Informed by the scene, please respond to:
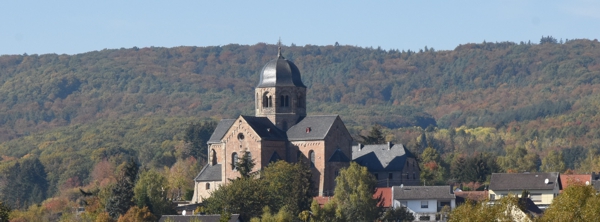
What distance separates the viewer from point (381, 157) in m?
101

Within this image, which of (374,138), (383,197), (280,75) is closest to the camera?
(383,197)

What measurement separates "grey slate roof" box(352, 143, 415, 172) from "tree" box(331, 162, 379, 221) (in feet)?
27.5

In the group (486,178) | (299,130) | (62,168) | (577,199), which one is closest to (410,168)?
(299,130)

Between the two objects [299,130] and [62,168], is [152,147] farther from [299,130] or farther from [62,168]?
[299,130]

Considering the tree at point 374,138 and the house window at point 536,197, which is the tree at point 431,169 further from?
the house window at point 536,197

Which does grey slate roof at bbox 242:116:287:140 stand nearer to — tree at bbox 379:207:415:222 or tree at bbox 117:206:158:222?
tree at bbox 379:207:415:222

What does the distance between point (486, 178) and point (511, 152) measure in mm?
45462

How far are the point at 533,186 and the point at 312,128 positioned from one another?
15.5 m

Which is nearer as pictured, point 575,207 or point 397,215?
point 575,207

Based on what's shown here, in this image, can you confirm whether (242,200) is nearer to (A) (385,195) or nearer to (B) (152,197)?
(B) (152,197)

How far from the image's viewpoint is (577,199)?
65.1 meters

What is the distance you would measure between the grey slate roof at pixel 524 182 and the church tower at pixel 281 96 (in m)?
14.4

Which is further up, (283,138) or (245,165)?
(283,138)

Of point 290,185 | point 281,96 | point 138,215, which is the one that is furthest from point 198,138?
point 138,215
